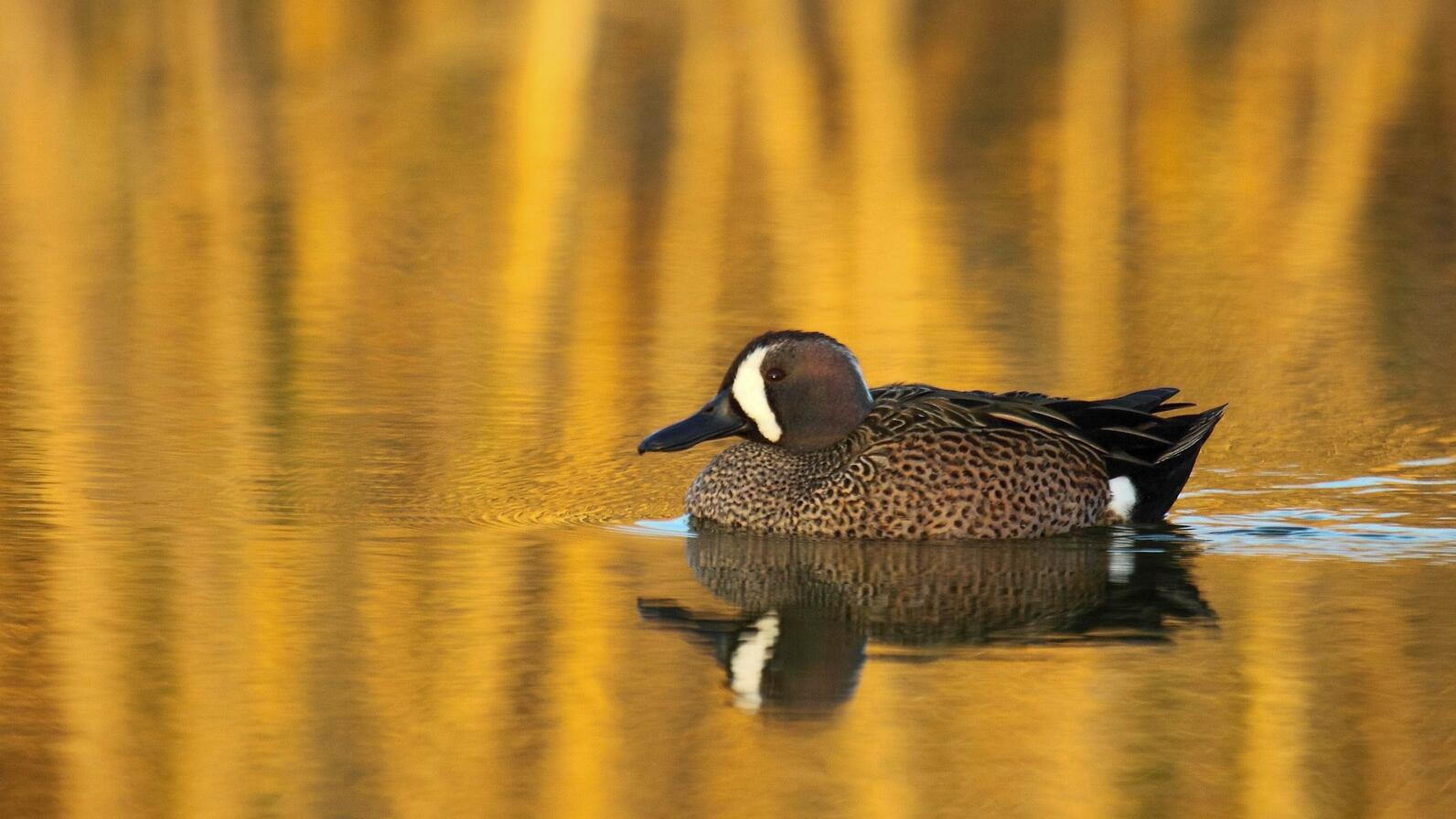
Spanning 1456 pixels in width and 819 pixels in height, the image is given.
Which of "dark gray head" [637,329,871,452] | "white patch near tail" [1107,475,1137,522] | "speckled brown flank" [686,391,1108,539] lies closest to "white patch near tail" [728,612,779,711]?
"speckled brown flank" [686,391,1108,539]

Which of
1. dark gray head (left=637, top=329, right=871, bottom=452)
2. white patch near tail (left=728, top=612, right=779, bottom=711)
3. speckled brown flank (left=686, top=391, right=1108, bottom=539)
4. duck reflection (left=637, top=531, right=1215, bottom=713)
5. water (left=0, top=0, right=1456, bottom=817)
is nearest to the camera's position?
water (left=0, top=0, right=1456, bottom=817)

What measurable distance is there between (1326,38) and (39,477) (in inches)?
872

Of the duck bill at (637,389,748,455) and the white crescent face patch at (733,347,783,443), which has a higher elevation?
the white crescent face patch at (733,347,783,443)


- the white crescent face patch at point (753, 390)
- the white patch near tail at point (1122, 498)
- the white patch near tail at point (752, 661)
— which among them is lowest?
the white patch near tail at point (752, 661)

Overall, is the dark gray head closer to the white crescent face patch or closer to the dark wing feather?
the white crescent face patch

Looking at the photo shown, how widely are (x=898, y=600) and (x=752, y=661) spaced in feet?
3.20

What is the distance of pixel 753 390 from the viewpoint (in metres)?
9.48

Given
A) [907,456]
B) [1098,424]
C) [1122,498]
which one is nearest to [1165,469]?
[1122,498]

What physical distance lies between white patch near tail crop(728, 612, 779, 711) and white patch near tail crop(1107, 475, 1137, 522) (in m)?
2.00

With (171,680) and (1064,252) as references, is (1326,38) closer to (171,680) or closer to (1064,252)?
(1064,252)

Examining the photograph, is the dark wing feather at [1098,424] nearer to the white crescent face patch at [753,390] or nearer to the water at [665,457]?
the water at [665,457]

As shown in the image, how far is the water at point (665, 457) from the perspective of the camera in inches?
255

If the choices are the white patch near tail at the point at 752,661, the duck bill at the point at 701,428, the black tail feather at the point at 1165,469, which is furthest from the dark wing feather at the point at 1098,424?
the white patch near tail at the point at 752,661

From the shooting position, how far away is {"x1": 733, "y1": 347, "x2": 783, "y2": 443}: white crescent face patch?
9.45 meters
